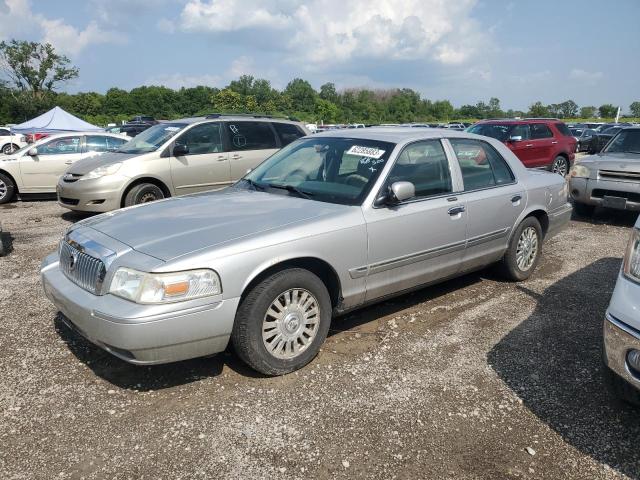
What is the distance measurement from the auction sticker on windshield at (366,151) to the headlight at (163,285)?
1774mm

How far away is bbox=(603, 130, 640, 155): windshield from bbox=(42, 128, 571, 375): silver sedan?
4.69 m

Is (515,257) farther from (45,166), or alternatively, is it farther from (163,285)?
(45,166)

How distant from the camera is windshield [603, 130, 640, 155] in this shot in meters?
8.62

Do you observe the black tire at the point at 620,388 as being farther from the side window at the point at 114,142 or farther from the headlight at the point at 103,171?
the side window at the point at 114,142

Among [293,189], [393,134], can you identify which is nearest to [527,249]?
[393,134]

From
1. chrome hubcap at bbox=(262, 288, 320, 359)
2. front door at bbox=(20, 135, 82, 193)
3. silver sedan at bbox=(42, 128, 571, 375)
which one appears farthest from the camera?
front door at bbox=(20, 135, 82, 193)

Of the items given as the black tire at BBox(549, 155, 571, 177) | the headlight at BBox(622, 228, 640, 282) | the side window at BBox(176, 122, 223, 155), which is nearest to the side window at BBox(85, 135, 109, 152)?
the side window at BBox(176, 122, 223, 155)

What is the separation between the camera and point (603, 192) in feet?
26.9

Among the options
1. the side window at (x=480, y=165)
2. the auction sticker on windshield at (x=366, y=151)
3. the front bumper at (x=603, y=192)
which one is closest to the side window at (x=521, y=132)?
the front bumper at (x=603, y=192)

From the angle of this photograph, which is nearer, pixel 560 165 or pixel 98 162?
pixel 98 162

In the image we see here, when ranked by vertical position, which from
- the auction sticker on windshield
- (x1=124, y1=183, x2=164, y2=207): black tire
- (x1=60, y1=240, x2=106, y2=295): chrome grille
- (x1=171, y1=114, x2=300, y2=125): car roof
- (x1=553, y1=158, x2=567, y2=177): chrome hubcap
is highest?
(x1=171, y1=114, x2=300, y2=125): car roof

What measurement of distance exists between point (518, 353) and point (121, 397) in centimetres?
285

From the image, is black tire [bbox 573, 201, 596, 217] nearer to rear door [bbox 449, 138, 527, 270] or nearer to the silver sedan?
the silver sedan

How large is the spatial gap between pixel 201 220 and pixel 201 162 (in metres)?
5.20
